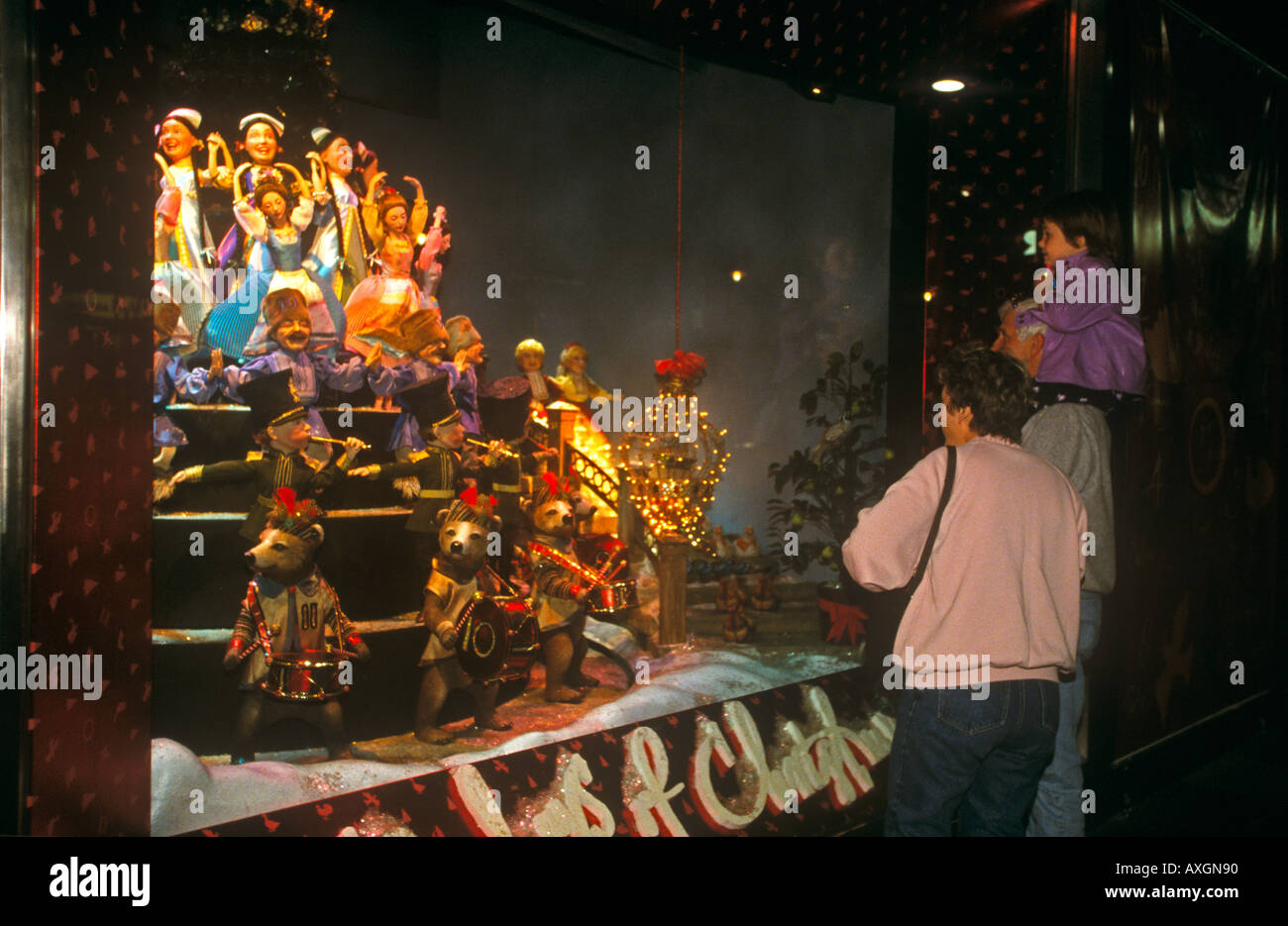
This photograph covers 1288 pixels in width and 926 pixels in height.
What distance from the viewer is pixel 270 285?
2.96 metres

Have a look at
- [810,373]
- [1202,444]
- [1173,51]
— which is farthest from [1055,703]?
[1173,51]

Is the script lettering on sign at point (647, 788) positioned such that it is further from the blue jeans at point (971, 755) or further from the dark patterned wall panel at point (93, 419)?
the dark patterned wall panel at point (93, 419)

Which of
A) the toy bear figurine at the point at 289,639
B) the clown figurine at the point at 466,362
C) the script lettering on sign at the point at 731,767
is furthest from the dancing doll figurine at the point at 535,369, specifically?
the script lettering on sign at the point at 731,767

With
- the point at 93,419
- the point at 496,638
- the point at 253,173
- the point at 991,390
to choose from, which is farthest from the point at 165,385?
the point at 991,390

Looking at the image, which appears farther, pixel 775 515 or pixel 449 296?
pixel 775 515

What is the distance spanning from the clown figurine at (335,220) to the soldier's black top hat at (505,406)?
0.58 meters

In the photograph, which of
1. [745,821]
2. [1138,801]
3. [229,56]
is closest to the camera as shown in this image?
[229,56]

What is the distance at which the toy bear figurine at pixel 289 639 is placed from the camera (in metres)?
2.91

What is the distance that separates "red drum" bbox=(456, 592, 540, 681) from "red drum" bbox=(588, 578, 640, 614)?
0.85ft

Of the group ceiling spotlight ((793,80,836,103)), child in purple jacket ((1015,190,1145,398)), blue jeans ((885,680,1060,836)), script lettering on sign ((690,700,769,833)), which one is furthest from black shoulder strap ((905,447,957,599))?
ceiling spotlight ((793,80,836,103))

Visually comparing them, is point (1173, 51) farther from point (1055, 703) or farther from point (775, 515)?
point (1055, 703)

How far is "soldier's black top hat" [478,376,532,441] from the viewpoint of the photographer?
339 cm

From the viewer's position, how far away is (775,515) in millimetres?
4160
